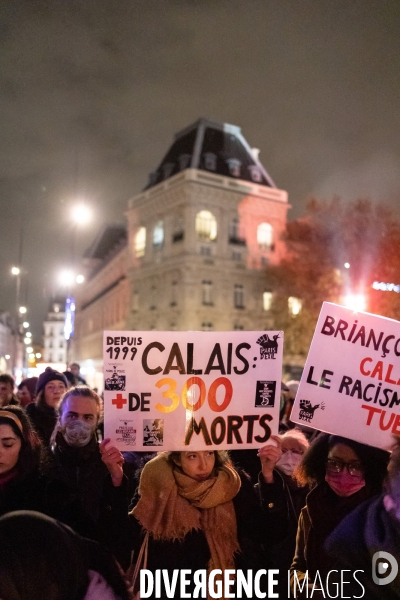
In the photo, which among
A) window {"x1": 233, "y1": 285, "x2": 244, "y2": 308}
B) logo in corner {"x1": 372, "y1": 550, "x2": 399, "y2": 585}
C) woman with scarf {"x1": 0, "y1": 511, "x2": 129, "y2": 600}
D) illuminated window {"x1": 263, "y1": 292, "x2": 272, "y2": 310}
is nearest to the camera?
woman with scarf {"x1": 0, "y1": 511, "x2": 129, "y2": 600}

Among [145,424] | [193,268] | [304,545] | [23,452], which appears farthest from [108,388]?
[193,268]

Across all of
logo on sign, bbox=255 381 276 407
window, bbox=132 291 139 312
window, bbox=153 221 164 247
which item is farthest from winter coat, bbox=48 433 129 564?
window, bbox=132 291 139 312

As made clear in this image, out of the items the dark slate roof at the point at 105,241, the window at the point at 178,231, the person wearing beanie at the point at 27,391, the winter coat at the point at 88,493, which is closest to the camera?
the winter coat at the point at 88,493

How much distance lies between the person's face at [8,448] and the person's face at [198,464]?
96 cm

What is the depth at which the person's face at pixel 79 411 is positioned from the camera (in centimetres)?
393

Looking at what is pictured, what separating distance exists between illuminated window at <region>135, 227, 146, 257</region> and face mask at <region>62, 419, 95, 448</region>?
51.2 meters

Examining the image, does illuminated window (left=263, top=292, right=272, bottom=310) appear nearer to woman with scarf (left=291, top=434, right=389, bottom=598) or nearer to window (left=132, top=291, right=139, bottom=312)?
window (left=132, top=291, right=139, bottom=312)

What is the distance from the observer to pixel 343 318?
373cm

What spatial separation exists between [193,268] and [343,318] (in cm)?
4441

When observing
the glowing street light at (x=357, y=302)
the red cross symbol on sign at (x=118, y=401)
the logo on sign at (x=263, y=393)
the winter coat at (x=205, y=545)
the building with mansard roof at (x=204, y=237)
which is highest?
the building with mansard roof at (x=204, y=237)

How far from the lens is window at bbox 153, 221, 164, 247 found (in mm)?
51969

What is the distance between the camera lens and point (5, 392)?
6926mm

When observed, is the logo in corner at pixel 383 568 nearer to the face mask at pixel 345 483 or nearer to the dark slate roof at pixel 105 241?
the face mask at pixel 345 483

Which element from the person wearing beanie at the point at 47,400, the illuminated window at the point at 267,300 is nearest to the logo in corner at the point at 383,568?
the person wearing beanie at the point at 47,400
